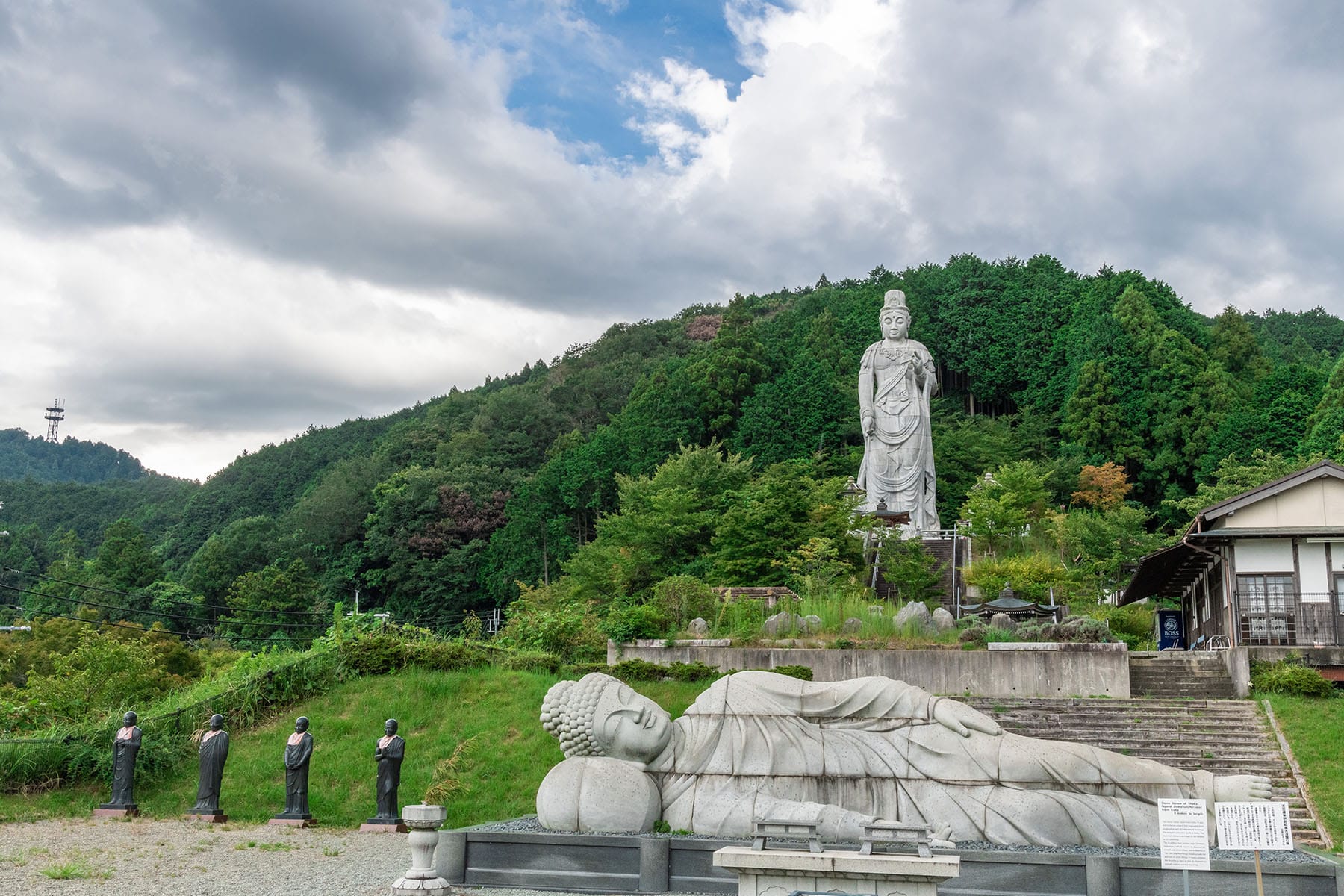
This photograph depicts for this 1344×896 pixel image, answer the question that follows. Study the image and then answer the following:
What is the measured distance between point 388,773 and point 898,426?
72.1ft

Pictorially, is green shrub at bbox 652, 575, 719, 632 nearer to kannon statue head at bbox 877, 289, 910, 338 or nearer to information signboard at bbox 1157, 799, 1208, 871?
information signboard at bbox 1157, 799, 1208, 871

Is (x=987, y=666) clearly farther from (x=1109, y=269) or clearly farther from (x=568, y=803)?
(x=1109, y=269)

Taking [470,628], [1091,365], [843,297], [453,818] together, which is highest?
[843,297]

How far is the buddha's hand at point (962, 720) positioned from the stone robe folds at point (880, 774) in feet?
0.20

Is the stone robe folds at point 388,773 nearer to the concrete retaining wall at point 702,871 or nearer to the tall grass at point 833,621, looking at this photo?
the concrete retaining wall at point 702,871

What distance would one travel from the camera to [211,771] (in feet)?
43.4

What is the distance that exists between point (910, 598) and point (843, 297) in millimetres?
34206

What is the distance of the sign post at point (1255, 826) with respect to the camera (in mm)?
7023

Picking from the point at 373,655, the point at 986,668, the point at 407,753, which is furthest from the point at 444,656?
the point at 986,668

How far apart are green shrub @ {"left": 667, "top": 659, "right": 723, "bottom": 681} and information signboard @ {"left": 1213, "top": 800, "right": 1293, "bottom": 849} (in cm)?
1110

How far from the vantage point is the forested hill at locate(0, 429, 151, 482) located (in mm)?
109562

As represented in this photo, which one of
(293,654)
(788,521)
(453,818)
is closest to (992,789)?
(453,818)

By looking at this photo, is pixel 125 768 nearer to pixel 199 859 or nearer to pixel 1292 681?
pixel 199 859

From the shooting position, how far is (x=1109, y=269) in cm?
5112
